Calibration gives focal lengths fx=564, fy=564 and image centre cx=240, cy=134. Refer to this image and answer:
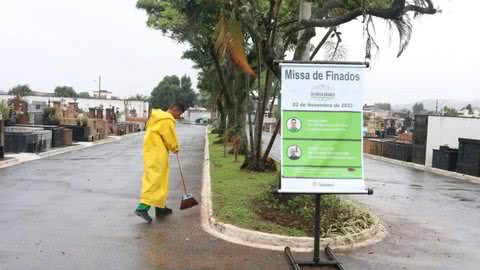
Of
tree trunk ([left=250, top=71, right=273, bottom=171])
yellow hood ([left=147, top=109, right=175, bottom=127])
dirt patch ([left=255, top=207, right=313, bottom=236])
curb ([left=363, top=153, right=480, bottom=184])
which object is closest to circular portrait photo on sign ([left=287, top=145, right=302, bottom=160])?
dirt patch ([left=255, top=207, right=313, bottom=236])

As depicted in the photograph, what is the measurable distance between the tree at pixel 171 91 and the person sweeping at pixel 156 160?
101388 millimetres

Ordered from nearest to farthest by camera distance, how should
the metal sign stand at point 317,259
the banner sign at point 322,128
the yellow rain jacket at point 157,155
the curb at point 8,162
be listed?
1. the banner sign at point 322,128
2. the metal sign stand at point 317,259
3. the yellow rain jacket at point 157,155
4. the curb at point 8,162

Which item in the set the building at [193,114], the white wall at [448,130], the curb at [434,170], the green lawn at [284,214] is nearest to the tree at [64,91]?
the building at [193,114]

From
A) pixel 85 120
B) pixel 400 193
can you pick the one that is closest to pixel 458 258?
pixel 400 193

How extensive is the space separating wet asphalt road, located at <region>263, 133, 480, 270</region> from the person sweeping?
301 centimetres

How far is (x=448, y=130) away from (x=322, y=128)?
19087 millimetres

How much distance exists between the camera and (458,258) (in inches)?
283

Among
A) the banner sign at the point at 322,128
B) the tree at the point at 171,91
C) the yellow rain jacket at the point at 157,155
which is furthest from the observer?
the tree at the point at 171,91

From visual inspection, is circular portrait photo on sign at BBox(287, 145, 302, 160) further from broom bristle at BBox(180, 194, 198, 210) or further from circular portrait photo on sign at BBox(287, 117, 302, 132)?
broom bristle at BBox(180, 194, 198, 210)

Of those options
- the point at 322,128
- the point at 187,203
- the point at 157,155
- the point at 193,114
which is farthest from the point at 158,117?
the point at 193,114

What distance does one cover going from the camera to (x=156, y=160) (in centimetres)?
841

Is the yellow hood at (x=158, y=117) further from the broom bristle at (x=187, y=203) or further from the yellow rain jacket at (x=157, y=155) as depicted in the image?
the broom bristle at (x=187, y=203)

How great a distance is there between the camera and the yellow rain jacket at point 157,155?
836cm

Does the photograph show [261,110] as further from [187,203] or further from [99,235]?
[99,235]
